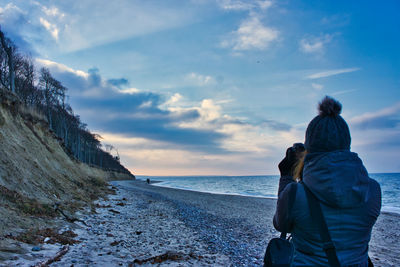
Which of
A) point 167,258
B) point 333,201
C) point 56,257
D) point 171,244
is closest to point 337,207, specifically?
point 333,201

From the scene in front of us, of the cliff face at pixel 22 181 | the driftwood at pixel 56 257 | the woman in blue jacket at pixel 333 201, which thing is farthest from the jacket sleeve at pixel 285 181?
the cliff face at pixel 22 181

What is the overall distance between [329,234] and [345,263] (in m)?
0.29

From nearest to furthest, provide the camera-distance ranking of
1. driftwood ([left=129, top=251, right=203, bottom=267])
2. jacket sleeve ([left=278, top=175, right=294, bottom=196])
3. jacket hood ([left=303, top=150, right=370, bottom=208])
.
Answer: jacket hood ([left=303, top=150, right=370, bottom=208]) < jacket sleeve ([left=278, top=175, right=294, bottom=196]) < driftwood ([left=129, top=251, right=203, bottom=267])

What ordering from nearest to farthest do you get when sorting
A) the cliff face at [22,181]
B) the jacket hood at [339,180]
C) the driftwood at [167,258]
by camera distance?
1. the jacket hood at [339,180]
2. the driftwood at [167,258]
3. the cliff face at [22,181]

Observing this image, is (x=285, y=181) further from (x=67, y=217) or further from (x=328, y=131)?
(x=67, y=217)

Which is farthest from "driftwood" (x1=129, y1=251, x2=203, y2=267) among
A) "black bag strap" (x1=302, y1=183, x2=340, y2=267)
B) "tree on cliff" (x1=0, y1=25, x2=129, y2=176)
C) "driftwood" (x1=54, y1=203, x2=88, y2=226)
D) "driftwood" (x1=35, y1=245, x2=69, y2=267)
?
"tree on cliff" (x1=0, y1=25, x2=129, y2=176)

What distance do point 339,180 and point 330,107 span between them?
0.64 metres

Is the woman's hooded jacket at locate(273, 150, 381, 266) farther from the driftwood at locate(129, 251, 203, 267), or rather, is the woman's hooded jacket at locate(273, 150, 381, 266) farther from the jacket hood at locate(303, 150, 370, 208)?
the driftwood at locate(129, 251, 203, 267)

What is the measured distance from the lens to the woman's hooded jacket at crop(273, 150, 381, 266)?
191 cm

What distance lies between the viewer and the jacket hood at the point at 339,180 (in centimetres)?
189

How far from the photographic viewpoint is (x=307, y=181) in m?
2.04

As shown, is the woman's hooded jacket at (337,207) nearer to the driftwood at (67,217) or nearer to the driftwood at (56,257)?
the driftwood at (56,257)

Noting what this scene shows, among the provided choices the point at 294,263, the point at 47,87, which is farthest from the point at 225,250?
the point at 47,87

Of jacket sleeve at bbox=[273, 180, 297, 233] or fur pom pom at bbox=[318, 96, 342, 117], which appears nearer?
jacket sleeve at bbox=[273, 180, 297, 233]
